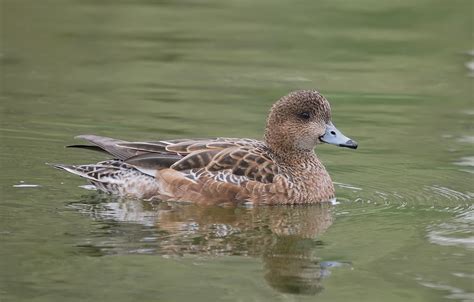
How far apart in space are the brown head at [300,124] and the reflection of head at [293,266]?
5.60 ft

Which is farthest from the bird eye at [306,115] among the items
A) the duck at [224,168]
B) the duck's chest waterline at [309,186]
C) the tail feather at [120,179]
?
the tail feather at [120,179]

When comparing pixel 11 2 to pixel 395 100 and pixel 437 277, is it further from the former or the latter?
pixel 437 277

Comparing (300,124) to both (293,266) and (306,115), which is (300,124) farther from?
(293,266)

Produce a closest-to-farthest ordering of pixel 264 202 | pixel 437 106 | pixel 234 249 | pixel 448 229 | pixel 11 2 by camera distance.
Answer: pixel 234 249 < pixel 448 229 < pixel 264 202 < pixel 437 106 < pixel 11 2

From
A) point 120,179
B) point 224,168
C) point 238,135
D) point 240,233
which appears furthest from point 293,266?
point 238,135

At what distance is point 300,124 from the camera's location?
11.8 metres

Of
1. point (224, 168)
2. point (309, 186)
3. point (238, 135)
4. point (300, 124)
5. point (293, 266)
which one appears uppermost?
point (300, 124)

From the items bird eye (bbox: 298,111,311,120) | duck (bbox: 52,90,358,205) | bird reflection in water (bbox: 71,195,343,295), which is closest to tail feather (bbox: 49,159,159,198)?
duck (bbox: 52,90,358,205)

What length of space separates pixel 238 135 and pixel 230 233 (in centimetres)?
353

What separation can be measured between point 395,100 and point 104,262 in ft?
24.1

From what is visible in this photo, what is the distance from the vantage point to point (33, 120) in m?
13.9

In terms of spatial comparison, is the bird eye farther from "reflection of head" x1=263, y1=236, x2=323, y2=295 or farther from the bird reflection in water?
"reflection of head" x1=263, y1=236, x2=323, y2=295

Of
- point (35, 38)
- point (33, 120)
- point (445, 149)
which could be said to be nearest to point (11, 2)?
point (35, 38)

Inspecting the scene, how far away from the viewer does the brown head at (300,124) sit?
11688mm
